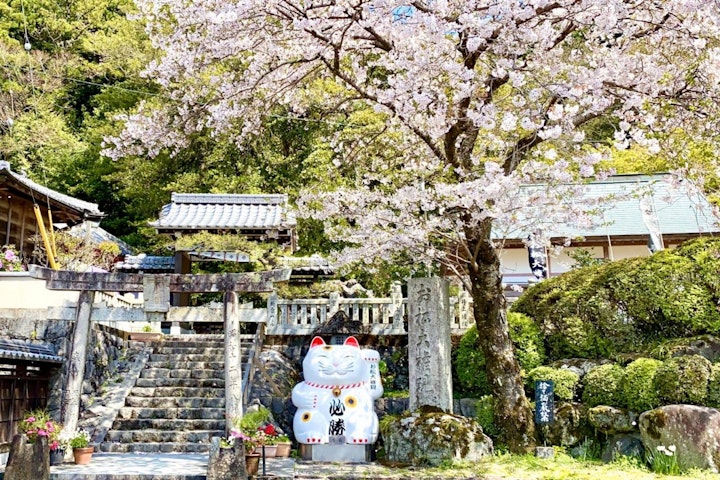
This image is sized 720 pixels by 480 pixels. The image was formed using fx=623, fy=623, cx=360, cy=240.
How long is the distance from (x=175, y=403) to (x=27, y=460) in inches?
163

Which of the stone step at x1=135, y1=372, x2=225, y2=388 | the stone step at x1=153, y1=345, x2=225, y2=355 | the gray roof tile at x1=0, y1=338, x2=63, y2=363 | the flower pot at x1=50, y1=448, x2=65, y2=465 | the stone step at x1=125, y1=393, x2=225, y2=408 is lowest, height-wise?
the flower pot at x1=50, y1=448, x2=65, y2=465

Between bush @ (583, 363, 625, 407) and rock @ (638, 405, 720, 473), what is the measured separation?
3.67 feet

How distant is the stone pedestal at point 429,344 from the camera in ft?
34.7

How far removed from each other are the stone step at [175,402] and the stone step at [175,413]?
197 millimetres

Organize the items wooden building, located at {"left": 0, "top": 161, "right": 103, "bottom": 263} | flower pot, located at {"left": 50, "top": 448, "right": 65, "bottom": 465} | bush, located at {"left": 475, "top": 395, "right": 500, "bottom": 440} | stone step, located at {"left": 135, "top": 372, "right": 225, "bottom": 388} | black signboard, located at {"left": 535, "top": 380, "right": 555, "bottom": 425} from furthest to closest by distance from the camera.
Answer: wooden building, located at {"left": 0, "top": 161, "right": 103, "bottom": 263}
stone step, located at {"left": 135, "top": 372, "right": 225, "bottom": 388}
bush, located at {"left": 475, "top": 395, "right": 500, "bottom": 440}
black signboard, located at {"left": 535, "top": 380, "right": 555, "bottom": 425}
flower pot, located at {"left": 50, "top": 448, "right": 65, "bottom": 465}

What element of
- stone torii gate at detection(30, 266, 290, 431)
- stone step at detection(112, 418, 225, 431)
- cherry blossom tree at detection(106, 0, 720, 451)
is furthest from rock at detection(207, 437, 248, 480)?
cherry blossom tree at detection(106, 0, 720, 451)

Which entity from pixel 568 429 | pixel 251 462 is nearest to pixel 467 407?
pixel 568 429

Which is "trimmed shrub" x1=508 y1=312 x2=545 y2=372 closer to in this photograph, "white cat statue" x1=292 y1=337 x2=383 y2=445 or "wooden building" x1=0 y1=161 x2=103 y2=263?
"white cat statue" x1=292 y1=337 x2=383 y2=445

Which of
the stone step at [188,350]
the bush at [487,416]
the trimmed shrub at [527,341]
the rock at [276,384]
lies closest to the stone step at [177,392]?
the rock at [276,384]

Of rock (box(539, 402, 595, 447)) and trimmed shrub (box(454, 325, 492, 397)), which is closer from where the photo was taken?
rock (box(539, 402, 595, 447))

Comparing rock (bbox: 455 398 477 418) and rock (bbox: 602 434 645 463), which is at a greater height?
rock (bbox: 455 398 477 418)

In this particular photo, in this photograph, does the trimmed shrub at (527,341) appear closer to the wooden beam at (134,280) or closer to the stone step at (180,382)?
the wooden beam at (134,280)

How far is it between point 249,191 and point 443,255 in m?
13.0

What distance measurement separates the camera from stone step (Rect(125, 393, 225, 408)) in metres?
11.8
